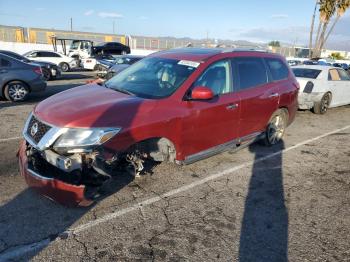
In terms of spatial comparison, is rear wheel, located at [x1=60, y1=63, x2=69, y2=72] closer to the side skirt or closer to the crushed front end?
the side skirt

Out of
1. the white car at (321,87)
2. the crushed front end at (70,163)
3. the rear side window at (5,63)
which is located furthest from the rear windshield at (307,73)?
the rear side window at (5,63)

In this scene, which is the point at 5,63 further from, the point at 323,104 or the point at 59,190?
the point at 323,104

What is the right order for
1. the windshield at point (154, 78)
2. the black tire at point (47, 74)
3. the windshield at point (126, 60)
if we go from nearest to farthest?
the windshield at point (154, 78), the black tire at point (47, 74), the windshield at point (126, 60)

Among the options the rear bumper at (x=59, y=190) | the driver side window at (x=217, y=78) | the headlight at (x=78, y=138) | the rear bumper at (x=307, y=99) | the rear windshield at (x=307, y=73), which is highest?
the driver side window at (x=217, y=78)

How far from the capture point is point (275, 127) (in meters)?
6.46

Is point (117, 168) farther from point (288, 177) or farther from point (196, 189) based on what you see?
point (288, 177)

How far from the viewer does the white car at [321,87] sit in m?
9.63

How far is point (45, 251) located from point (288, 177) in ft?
11.8

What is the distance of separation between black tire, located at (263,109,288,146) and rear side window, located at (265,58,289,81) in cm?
65

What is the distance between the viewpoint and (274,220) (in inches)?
148

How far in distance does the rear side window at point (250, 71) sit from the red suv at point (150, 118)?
0.02 m

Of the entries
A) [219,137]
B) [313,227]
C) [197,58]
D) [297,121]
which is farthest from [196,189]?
[297,121]

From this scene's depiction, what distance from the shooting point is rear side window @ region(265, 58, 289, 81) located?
239 inches

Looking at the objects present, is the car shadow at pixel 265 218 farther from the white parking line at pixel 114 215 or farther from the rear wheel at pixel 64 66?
the rear wheel at pixel 64 66
